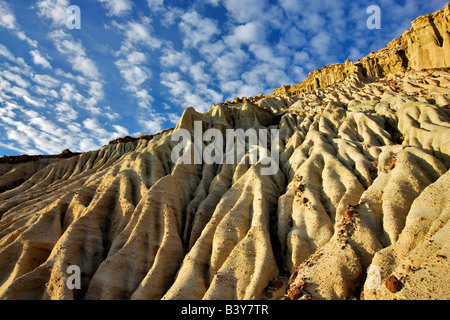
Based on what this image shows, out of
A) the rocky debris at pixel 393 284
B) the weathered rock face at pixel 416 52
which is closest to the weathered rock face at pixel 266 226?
the rocky debris at pixel 393 284

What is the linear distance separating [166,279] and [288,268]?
25.5 ft

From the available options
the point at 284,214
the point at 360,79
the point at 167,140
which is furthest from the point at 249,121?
the point at 360,79

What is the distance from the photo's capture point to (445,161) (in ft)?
57.6

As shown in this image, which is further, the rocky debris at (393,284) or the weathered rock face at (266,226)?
the weathered rock face at (266,226)

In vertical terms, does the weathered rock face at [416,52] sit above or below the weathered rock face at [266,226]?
above

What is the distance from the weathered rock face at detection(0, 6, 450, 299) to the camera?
39.0 feet

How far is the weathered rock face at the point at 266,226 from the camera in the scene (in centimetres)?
1189

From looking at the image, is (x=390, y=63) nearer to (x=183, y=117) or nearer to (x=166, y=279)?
(x=183, y=117)

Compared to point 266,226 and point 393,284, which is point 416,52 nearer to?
point 266,226

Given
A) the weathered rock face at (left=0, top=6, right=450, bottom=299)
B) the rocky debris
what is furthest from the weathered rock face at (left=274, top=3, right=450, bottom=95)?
the rocky debris

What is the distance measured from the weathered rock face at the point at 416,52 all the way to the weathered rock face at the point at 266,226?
28.8 m

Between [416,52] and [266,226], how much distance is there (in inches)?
2224

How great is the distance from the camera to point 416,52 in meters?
51.5

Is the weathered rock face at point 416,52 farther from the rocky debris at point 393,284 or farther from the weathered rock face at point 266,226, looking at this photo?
the rocky debris at point 393,284
